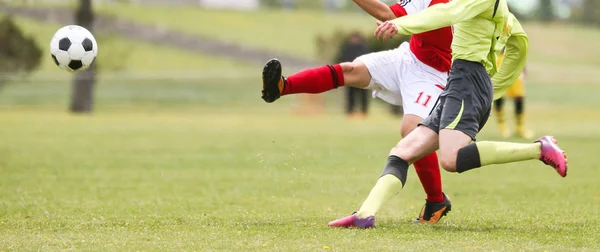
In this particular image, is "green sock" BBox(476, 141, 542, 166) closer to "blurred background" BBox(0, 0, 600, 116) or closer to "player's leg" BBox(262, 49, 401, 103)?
"player's leg" BBox(262, 49, 401, 103)

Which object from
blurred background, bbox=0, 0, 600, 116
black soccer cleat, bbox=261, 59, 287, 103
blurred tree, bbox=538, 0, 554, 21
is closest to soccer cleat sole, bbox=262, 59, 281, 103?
black soccer cleat, bbox=261, 59, 287, 103

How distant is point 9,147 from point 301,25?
4718cm

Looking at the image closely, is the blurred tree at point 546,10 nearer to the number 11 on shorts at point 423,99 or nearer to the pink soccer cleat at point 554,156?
the number 11 on shorts at point 423,99

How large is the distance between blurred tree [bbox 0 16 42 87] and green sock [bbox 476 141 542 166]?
28.6 metres

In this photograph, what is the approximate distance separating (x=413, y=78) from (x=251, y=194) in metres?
2.75

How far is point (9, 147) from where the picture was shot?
50.8 ft

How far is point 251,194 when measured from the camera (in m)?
9.45

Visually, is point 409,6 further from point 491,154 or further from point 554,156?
point 554,156

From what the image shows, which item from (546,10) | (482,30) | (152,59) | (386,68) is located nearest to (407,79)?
(386,68)

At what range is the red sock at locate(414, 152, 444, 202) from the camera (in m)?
7.37

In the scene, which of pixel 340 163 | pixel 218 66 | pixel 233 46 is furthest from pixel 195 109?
pixel 340 163

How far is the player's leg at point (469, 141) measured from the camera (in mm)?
6426

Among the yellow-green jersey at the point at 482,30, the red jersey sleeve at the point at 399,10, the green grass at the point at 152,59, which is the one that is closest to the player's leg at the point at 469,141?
the yellow-green jersey at the point at 482,30

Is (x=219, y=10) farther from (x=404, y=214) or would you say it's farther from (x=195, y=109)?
(x=404, y=214)
